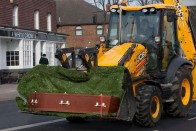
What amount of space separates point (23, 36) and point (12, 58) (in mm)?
1714

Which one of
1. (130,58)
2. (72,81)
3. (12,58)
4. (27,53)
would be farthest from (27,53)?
(72,81)

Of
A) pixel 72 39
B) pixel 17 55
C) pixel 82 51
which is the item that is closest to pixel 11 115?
pixel 82 51

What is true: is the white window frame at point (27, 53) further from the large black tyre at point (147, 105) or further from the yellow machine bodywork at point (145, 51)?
the large black tyre at point (147, 105)

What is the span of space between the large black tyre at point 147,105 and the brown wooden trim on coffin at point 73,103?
99cm

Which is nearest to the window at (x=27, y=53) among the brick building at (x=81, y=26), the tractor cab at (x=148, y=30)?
the tractor cab at (x=148, y=30)

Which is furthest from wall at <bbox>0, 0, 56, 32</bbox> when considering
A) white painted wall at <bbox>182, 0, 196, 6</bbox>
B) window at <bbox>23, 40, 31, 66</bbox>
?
white painted wall at <bbox>182, 0, 196, 6</bbox>

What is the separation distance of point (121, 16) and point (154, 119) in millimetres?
3066

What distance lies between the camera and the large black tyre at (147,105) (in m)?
10.2

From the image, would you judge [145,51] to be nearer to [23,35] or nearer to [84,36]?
[23,35]

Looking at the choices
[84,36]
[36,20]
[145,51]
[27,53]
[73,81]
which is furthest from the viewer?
[84,36]

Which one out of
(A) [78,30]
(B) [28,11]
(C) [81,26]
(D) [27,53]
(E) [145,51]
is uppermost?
(C) [81,26]

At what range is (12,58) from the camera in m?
31.3

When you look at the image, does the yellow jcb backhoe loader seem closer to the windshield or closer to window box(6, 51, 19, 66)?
the windshield

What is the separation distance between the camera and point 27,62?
1282 inches
